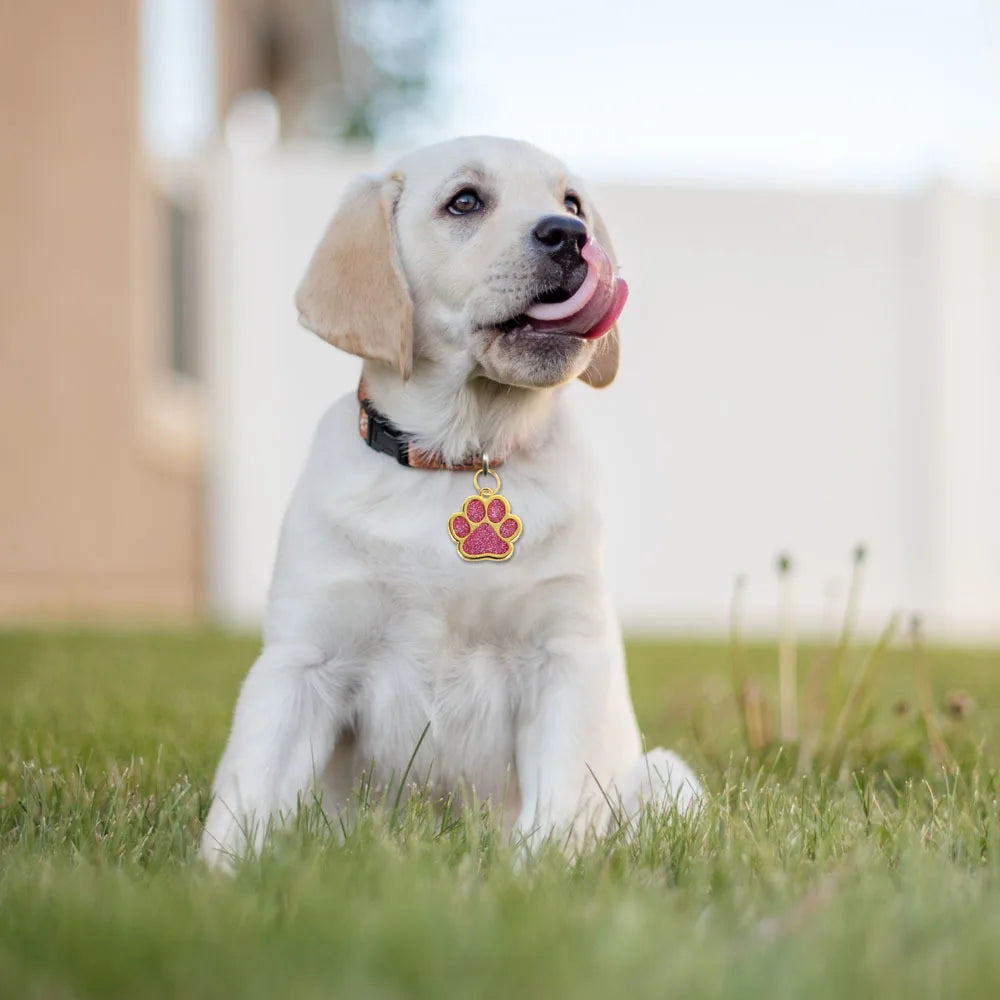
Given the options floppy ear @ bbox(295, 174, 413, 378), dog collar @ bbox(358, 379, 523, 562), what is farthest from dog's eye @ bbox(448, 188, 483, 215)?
dog collar @ bbox(358, 379, 523, 562)

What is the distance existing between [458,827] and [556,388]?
87 cm

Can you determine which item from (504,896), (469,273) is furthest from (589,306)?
(504,896)

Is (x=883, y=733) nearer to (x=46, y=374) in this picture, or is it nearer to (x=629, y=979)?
(x=629, y=979)

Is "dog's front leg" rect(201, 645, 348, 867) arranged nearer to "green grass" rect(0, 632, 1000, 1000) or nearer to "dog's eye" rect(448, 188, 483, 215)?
"green grass" rect(0, 632, 1000, 1000)

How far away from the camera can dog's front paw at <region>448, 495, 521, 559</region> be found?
7.65ft

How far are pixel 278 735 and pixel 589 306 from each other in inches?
35.4

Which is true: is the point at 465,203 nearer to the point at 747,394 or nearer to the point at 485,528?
the point at 485,528

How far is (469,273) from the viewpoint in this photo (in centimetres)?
251

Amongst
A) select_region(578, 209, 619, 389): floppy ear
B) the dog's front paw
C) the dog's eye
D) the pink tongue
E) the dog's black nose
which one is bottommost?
the dog's front paw

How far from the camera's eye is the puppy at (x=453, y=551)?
231 cm

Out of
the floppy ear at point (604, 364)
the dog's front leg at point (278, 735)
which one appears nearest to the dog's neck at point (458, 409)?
the floppy ear at point (604, 364)

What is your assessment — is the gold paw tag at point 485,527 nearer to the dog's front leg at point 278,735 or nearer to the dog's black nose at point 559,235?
the dog's front leg at point 278,735

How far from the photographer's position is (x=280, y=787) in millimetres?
2287

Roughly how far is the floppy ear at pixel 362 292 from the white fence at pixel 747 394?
656 centimetres
